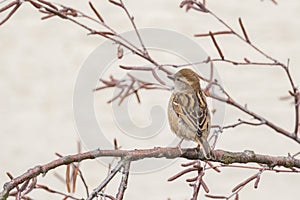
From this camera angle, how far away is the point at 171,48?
218 centimetres

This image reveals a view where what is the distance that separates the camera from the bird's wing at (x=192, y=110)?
1630 millimetres

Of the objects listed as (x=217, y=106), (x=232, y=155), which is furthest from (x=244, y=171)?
(x=232, y=155)

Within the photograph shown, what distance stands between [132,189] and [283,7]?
1295 millimetres

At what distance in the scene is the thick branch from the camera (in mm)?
963

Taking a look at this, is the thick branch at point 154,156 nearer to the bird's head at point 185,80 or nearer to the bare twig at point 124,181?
the bare twig at point 124,181

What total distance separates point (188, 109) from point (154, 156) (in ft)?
2.03

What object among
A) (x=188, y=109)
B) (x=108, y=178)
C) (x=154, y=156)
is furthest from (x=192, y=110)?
(x=108, y=178)

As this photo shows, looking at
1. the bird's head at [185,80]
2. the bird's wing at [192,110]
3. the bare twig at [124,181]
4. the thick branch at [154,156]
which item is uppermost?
the bird's head at [185,80]

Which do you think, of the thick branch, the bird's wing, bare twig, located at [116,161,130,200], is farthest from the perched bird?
bare twig, located at [116,161,130,200]

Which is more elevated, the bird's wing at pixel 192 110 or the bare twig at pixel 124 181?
the bird's wing at pixel 192 110

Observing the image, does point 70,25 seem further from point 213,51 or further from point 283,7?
point 283,7

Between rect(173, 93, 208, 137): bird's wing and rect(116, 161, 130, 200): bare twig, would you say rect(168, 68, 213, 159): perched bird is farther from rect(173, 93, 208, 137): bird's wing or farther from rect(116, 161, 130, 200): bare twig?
rect(116, 161, 130, 200): bare twig

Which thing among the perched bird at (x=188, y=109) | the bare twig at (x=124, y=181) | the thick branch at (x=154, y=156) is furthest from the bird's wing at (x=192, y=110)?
the bare twig at (x=124, y=181)

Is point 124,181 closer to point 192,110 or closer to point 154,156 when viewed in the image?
point 154,156
